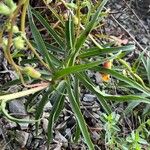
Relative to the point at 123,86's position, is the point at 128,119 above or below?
below

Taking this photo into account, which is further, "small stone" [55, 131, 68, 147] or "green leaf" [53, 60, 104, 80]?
"small stone" [55, 131, 68, 147]

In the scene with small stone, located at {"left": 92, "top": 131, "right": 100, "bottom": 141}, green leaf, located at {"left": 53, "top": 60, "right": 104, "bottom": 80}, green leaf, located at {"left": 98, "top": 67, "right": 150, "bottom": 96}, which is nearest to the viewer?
green leaf, located at {"left": 53, "top": 60, "right": 104, "bottom": 80}

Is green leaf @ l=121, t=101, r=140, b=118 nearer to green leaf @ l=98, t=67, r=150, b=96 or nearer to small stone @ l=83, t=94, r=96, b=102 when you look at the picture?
small stone @ l=83, t=94, r=96, b=102

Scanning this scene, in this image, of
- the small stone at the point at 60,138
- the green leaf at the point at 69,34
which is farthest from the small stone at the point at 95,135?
the green leaf at the point at 69,34

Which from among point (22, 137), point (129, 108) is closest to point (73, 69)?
point (22, 137)

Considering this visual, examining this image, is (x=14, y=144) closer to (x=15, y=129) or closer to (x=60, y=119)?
(x=15, y=129)

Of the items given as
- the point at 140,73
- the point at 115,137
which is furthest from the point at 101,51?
Result: the point at 140,73

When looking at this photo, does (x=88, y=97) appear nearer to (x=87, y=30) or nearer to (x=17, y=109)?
(x=17, y=109)

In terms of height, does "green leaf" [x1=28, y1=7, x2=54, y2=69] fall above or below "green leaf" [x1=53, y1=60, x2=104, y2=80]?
above

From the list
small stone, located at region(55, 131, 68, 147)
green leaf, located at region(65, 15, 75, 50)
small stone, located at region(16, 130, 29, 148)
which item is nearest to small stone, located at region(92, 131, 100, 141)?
small stone, located at region(55, 131, 68, 147)
